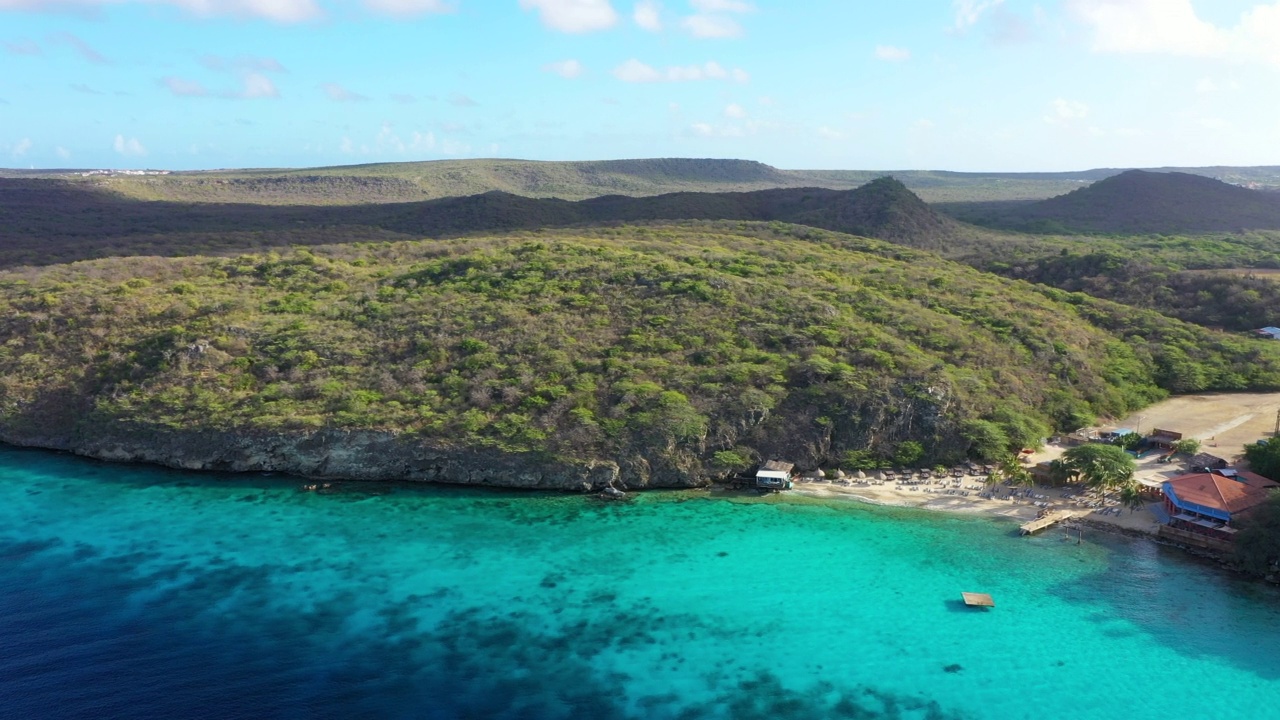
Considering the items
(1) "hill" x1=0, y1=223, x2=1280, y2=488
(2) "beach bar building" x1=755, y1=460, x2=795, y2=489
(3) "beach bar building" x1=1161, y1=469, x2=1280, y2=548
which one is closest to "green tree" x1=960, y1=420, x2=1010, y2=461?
(1) "hill" x1=0, y1=223, x2=1280, y2=488

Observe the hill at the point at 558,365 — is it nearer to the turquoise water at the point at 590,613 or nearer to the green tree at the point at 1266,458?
the turquoise water at the point at 590,613

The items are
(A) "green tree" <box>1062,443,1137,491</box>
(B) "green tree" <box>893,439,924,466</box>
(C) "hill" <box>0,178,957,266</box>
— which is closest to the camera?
(A) "green tree" <box>1062,443,1137,491</box>

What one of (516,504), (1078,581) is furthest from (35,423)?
(1078,581)

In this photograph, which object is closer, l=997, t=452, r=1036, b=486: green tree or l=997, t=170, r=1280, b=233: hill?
l=997, t=452, r=1036, b=486: green tree

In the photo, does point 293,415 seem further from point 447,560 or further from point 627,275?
point 627,275

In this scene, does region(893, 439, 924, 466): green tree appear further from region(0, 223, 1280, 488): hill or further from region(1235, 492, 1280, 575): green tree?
region(1235, 492, 1280, 575): green tree

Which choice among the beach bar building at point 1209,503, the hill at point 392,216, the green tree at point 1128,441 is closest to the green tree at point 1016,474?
the beach bar building at point 1209,503
